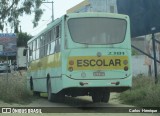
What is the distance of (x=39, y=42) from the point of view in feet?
69.9

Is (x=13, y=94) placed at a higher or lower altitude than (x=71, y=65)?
lower

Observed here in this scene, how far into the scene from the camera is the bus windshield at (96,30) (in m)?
16.3

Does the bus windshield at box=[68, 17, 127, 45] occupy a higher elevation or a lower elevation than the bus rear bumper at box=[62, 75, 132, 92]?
higher

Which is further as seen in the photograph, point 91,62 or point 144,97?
point 144,97

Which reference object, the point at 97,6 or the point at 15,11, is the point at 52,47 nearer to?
the point at 15,11

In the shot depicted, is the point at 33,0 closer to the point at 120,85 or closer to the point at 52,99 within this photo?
the point at 52,99

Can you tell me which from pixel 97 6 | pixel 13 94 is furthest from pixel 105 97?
pixel 97 6

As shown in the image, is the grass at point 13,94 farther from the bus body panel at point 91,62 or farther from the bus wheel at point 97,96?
the bus wheel at point 97,96

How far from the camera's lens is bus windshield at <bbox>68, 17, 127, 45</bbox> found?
53.6ft

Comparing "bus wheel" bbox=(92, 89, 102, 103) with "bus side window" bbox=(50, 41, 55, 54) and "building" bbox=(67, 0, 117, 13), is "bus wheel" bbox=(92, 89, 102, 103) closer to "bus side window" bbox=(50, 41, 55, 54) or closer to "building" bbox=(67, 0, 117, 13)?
"bus side window" bbox=(50, 41, 55, 54)

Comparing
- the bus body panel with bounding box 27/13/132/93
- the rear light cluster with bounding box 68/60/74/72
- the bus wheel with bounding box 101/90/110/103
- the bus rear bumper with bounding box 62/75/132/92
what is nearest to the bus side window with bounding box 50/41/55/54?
the bus body panel with bounding box 27/13/132/93

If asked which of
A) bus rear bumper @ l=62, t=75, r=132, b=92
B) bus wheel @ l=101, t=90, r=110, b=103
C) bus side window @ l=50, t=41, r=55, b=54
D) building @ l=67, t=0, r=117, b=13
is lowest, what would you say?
bus wheel @ l=101, t=90, r=110, b=103

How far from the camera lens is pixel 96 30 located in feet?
53.9

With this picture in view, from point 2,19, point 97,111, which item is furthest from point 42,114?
point 2,19
